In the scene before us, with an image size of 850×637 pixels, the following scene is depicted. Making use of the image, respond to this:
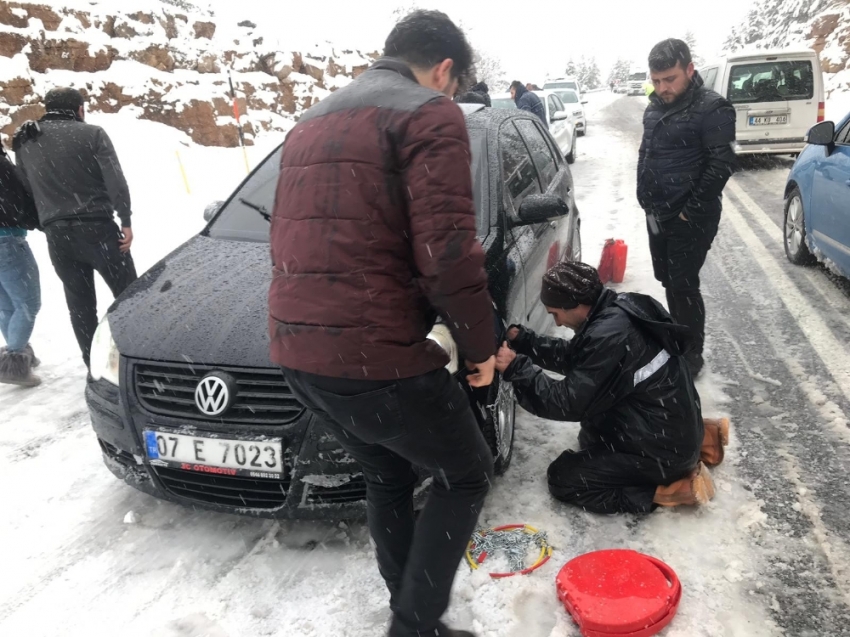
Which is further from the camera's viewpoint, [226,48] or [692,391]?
[226,48]

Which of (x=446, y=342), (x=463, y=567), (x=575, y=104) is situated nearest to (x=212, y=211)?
(x=446, y=342)

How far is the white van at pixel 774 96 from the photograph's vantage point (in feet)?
33.0

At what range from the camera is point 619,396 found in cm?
256

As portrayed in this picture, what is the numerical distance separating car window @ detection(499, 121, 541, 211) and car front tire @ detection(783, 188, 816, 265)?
2997 millimetres

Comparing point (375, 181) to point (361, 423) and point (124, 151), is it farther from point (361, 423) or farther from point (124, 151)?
point (124, 151)

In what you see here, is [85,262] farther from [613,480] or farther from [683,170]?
[683,170]

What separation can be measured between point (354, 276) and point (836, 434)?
9.22 ft

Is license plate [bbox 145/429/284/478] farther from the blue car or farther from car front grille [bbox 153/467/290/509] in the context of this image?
the blue car

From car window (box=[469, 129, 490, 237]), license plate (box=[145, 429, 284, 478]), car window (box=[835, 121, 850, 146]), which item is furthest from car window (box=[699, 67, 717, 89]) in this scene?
license plate (box=[145, 429, 284, 478])

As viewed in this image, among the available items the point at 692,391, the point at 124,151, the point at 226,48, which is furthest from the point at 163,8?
the point at 692,391

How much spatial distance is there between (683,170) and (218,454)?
9.21 ft

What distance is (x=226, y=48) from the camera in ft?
51.1

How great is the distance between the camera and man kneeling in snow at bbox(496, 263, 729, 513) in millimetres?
2502

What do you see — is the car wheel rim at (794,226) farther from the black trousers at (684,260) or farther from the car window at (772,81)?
the car window at (772,81)
